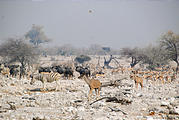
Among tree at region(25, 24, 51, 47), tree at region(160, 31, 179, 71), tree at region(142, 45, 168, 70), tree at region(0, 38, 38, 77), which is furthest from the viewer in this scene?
tree at region(25, 24, 51, 47)

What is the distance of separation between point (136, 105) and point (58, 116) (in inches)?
124

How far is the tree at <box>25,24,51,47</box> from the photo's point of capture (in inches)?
3436

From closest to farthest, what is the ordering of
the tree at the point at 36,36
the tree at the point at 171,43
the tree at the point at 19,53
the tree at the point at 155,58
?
the tree at the point at 19,53, the tree at the point at 171,43, the tree at the point at 155,58, the tree at the point at 36,36

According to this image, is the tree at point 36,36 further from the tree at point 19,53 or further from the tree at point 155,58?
the tree at point 155,58

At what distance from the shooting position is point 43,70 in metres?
26.5

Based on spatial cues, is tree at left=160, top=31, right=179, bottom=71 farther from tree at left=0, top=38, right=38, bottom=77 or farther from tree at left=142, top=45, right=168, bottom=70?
tree at left=0, top=38, right=38, bottom=77

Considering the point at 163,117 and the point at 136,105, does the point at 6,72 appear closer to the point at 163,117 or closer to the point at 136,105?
the point at 136,105

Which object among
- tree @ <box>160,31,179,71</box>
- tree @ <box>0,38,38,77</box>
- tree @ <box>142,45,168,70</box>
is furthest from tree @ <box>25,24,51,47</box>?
tree @ <box>160,31,179,71</box>

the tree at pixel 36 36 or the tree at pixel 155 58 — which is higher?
the tree at pixel 36 36

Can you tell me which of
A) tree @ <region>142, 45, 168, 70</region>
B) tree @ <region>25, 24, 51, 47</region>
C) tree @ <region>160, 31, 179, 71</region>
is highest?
tree @ <region>25, 24, 51, 47</region>

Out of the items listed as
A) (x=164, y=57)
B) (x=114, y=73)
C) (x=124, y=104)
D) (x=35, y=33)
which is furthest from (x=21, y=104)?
(x=35, y=33)

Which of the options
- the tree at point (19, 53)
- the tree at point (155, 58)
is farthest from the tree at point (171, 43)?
the tree at point (19, 53)

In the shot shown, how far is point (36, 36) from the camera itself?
8956 centimetres

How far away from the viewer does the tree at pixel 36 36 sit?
87281 mm
